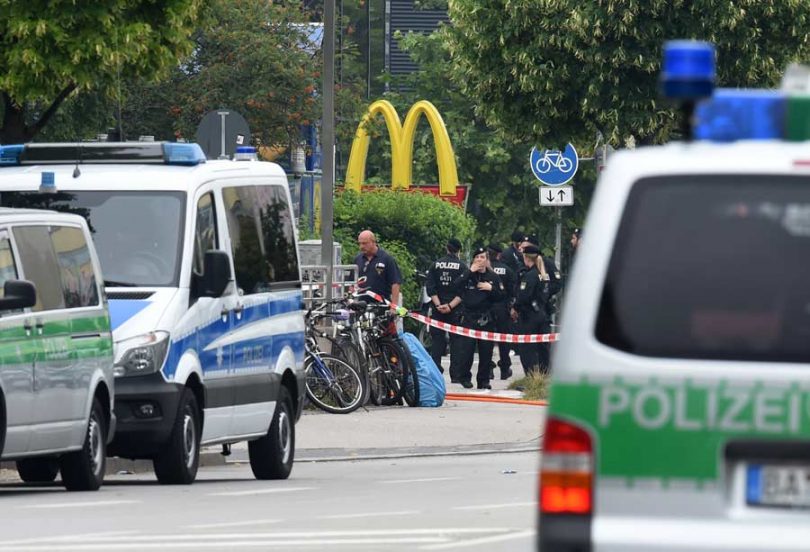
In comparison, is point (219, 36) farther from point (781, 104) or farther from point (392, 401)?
point (781, 104)

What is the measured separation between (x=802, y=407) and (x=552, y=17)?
21938 mm

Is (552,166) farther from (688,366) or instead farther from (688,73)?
(688,366)

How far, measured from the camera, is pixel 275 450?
622 inches

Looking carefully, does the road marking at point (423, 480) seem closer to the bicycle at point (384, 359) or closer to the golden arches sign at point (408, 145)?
the bicycle at point (384, 359)

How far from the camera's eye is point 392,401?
74.9 feet

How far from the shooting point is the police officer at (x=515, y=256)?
97.4ft

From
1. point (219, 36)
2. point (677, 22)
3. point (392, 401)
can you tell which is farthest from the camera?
point (219, 36)

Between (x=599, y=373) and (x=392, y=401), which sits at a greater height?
(x=599, y=373)

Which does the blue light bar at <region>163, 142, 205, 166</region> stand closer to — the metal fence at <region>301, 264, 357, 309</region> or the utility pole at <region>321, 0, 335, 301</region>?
the utility pole at <region>321, 0, 335, 301</region>

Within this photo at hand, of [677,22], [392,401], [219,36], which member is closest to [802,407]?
[392,401]

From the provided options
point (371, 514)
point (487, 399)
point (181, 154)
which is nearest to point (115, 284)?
point (181, 154)

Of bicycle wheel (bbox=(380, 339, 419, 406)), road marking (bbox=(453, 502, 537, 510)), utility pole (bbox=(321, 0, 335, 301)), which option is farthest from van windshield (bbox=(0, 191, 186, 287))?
bicycle wheel (bbox=(380, 339, 419, 406))

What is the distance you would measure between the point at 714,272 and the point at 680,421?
403mm

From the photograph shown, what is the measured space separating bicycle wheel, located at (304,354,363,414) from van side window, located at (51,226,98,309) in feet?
25.7
